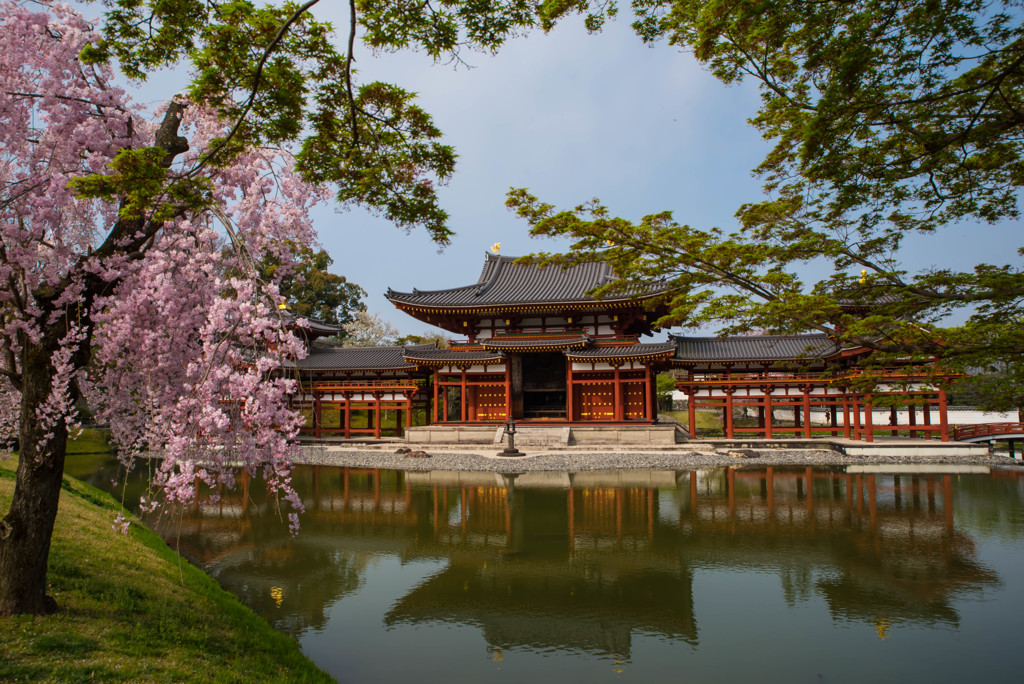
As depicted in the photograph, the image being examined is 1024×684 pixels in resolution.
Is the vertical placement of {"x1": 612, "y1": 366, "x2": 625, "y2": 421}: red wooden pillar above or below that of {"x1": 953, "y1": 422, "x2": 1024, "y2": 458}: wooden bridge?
above

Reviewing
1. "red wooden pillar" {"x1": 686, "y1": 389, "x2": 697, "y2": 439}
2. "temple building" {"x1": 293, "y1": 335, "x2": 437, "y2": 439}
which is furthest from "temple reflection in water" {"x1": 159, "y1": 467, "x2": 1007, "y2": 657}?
"temple building" {"x1": 293, "y1": 335, "x2": 437, "y2": 439}

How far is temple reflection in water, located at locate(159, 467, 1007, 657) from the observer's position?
623cm

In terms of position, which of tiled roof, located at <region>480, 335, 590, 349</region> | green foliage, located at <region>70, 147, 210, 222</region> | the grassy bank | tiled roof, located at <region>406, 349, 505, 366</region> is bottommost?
the grassy bank

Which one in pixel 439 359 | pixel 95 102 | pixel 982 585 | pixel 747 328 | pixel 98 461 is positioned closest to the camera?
pixel 95 102

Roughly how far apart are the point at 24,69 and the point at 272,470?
4220 mm

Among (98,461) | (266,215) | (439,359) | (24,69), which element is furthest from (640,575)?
(98,461)

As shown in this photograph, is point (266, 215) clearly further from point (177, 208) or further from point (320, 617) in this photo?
point (320, 617)

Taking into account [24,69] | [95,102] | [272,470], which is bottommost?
[272,470]

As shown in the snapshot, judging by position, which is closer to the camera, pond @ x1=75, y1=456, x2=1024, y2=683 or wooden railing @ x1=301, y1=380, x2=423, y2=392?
pond @ x1=75, y1=456, x2=1024, y2=683

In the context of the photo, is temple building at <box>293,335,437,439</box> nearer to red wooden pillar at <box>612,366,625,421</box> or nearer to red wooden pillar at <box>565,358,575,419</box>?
red wooden pillar at <box>565,358,575,419</box>

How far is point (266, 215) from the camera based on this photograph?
18.0 feet

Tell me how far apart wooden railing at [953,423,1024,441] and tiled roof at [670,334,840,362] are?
5.93m

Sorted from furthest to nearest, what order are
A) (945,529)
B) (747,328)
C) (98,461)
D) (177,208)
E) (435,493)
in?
1. (98,461)
2. (435,493)
3. (945,529)
4. (747,328)
5. (177,208)

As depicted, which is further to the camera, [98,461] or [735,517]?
[98,461]
